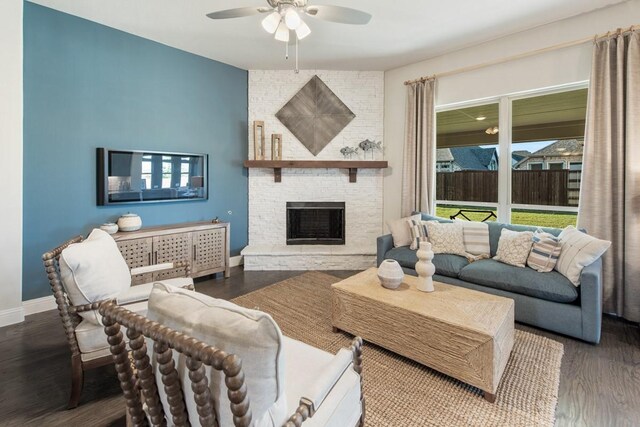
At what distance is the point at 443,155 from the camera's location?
450cm

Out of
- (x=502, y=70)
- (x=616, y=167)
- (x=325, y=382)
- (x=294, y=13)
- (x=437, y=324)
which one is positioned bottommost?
(x=437, y=324)

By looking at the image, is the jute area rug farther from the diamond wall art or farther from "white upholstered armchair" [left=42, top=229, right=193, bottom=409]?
the diamond wall art

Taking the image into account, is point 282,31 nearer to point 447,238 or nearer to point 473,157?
point 447,238

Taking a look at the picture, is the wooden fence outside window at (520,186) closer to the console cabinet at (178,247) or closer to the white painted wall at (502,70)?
the white painted wall at (502,70)

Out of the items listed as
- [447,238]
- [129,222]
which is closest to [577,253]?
[447,238]

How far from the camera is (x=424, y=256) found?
2355 millimetres

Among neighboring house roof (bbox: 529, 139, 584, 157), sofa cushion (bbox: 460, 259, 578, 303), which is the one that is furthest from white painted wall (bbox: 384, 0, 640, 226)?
sofa cushion (bbox: 460, 259, 578, 303)

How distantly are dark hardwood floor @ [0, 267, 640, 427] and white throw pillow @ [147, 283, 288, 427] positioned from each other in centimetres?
125

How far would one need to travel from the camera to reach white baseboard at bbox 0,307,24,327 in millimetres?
2768

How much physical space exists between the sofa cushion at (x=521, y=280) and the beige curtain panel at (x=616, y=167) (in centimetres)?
76

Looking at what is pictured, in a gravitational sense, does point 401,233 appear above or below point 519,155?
below

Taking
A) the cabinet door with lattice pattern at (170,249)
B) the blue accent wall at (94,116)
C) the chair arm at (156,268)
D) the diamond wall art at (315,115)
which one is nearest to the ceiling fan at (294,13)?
the blue accent wall at (94,116)

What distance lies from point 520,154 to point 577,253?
5.55 feet

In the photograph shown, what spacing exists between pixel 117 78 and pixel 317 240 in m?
3.32
